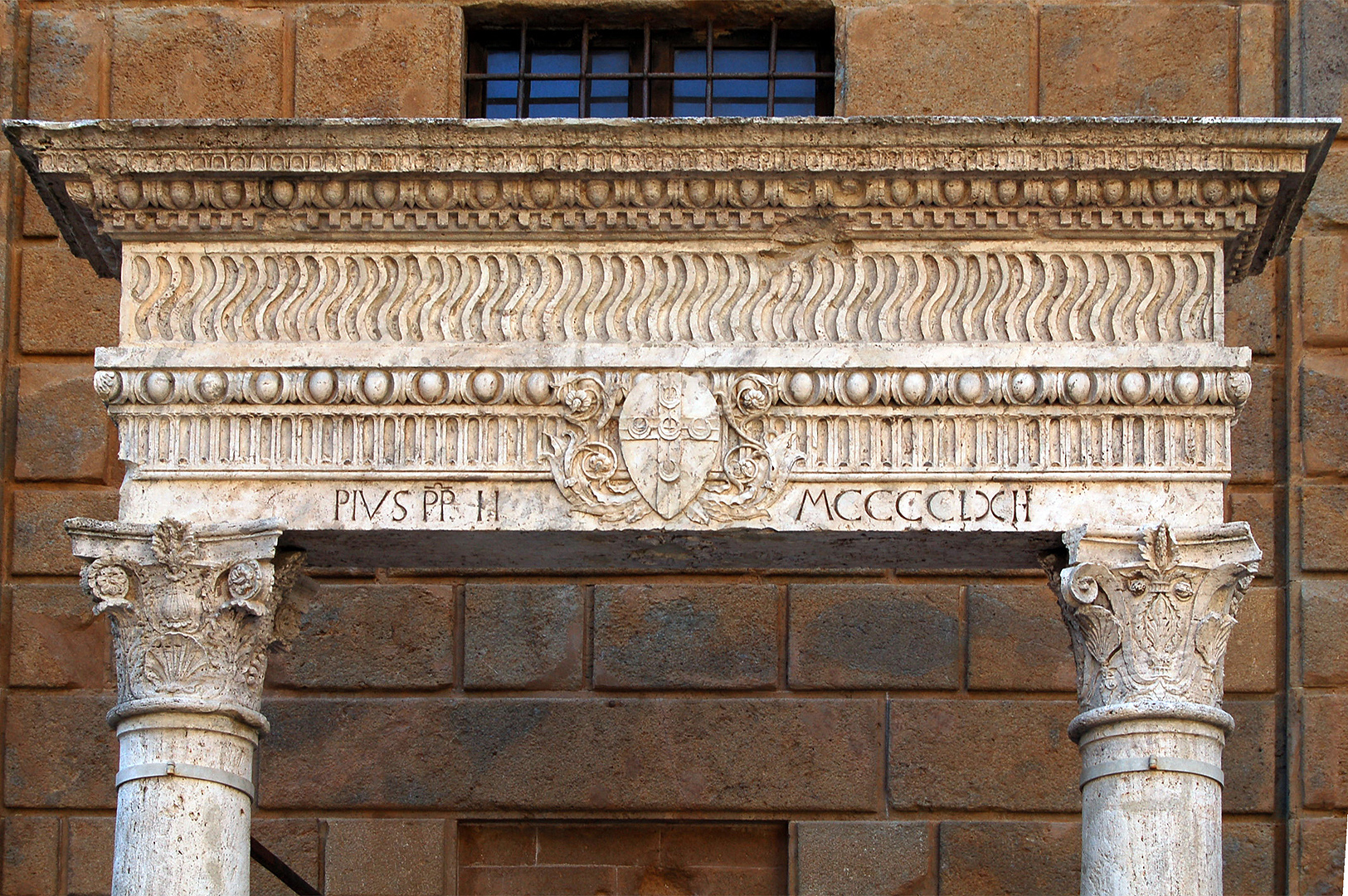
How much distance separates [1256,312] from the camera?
12242 mm

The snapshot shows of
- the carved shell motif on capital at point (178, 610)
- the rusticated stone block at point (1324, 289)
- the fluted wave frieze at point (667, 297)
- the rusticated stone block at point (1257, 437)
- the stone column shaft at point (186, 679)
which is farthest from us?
the rusticated stone block at point (1324, 289)

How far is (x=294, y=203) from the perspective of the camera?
9.40 m

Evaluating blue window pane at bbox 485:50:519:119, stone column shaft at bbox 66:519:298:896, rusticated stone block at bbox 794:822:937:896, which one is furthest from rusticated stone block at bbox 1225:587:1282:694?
stone column shaft at bbox 66:519:298:896

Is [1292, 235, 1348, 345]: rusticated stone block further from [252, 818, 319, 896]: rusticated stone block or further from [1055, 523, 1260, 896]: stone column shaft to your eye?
[252, 818, 319, 896]: rusticated stone block

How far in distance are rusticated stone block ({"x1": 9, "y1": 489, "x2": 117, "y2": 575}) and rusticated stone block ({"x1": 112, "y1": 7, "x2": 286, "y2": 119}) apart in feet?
6.75

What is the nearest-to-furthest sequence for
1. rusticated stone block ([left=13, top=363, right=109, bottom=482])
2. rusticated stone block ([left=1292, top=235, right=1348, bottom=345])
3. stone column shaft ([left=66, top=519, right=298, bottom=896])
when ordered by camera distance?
stone column shaft ([left=66, top=519, right=298, bottom=896])
rusticated stone block ([left=1292, top=235, right=1348, bottom=345])
rusticated stone block ([left=13, top=363, right=109, bottom=482])

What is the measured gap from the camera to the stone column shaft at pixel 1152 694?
8656mm

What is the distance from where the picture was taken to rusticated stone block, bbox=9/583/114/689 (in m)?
12.1

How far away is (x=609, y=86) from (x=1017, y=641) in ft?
12.0

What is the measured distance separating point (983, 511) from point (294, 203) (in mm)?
2900

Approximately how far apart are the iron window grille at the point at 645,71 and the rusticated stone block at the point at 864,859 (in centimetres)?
378

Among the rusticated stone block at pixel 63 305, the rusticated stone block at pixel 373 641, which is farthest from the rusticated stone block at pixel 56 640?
the rusticated stone block at pixel 63 305

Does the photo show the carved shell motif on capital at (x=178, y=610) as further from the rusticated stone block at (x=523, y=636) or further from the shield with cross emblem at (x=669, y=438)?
the rusticated stone block at (x=523, y=636)

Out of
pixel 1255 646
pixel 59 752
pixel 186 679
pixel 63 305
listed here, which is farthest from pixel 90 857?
pixel 1255 646
